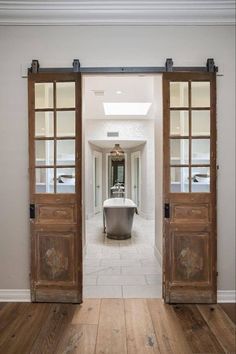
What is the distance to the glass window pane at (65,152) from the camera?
2.98 m

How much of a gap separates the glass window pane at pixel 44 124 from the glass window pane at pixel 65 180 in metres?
0.44

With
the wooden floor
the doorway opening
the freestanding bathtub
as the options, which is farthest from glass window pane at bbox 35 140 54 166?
the freestanding bathtub

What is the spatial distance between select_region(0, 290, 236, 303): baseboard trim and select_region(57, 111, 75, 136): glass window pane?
1.83m

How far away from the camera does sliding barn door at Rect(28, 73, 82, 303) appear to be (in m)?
2.94

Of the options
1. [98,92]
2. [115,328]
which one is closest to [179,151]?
[115,328]

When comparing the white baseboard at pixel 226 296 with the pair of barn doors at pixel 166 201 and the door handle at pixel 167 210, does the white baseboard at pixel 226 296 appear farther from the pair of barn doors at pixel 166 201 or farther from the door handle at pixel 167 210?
the door handle at pixel 167 210

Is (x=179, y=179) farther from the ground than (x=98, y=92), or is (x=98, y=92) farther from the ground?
(x=98, y=92)

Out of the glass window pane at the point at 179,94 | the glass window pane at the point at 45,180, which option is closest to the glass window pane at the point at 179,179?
the glass window pane at the point at 179,94

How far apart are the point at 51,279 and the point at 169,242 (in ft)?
4.55

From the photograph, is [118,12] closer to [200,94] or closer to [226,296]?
[200,94]

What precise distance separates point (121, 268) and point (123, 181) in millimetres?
7502

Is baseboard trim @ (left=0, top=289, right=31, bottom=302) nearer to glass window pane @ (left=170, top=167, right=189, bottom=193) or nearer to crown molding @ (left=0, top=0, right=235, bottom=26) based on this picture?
glass window pane @ (left=170, top=167, right=189, bottom=193)

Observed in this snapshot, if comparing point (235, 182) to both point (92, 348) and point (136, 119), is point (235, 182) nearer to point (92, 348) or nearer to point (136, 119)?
point (92, 348)

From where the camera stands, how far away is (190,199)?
9.67 feet
